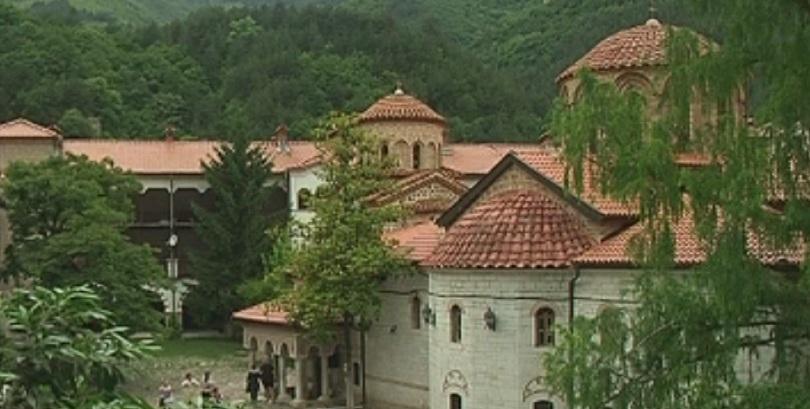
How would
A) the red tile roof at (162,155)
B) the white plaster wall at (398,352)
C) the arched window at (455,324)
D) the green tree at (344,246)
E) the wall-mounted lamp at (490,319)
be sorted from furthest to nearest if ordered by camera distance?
the red tile roof at (162,155)
the green tree at (344,246)
the white plaster wall at (398,352)
the arched window at (455,324)
the wall-mounted lamp at (490,319)

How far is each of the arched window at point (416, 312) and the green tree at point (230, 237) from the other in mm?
16031

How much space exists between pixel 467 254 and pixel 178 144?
3161 centimetres

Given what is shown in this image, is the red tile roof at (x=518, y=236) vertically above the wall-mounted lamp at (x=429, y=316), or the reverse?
the red tile roof at (x=518, y=236)

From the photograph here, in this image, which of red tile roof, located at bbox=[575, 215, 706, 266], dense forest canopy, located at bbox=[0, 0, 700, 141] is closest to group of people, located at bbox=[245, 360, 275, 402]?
red tile roof, located at bbox=[575, 215, 706, 266]

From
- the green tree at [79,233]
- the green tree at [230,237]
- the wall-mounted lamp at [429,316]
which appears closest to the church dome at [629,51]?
the wall-mounted lamp at [429,316]

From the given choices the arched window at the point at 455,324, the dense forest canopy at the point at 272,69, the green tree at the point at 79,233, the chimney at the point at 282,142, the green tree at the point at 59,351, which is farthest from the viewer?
the dense forest canopy at the point at 272,69

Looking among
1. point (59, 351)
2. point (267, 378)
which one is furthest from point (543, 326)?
point (59, 351)

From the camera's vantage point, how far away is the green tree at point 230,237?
42.9 meters

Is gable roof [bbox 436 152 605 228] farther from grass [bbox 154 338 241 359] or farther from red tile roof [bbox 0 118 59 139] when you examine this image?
red tile roof [bbox 0 118 59 139]

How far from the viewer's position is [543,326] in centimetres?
2181

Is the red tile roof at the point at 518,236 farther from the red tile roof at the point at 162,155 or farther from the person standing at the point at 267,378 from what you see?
the red tile roof at the point at 162,155

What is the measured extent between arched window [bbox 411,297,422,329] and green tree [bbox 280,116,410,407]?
0.74 meters

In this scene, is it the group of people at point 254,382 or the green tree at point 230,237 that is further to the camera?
the green tree at point 230,237

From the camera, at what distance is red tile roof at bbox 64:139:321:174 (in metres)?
49.5
